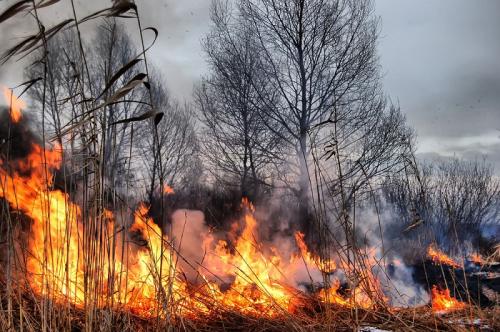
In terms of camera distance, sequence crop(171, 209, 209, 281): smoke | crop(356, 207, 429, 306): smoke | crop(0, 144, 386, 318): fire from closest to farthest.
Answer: crop(0, 144, 386, 318): fire → crop(171, 209, 209, 281): smoke → crop(356, 207, 429, 306): smoke

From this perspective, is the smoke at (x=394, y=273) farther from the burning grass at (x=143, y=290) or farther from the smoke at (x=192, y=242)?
the smoke at (x=192, y=242)

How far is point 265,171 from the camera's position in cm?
974

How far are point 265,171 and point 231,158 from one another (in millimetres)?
900

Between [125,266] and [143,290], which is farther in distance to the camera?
[143,290]

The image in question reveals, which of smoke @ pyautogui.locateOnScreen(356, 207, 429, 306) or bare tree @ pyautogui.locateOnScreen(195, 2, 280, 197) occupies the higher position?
bare tree @ pyautogui.locateOnScreen(195, 2, 280, 197)

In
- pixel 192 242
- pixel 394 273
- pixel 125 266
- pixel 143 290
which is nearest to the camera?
pixel 125 266

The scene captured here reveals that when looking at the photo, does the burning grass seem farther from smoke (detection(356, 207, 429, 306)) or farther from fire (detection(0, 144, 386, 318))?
smoke (detection(356, 207, 429, 306))

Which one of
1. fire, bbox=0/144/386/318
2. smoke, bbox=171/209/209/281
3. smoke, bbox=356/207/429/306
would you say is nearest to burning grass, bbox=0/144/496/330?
fire, bbox=0/144/386/318

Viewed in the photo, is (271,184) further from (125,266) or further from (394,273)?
(125,266)

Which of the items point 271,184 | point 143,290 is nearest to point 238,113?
point 271,184

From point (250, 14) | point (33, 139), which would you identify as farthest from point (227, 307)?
point (250, 14)

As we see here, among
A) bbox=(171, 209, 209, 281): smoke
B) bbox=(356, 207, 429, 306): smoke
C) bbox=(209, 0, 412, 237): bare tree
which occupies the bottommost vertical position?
bbox=(356, 207, 429, 306): smoke

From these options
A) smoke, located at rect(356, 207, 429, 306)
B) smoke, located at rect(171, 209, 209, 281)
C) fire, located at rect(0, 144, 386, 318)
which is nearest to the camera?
fire, located at rect(0, 144, 386, 318)

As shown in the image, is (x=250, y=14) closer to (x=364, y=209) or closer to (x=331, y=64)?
(x=331, y=64)
